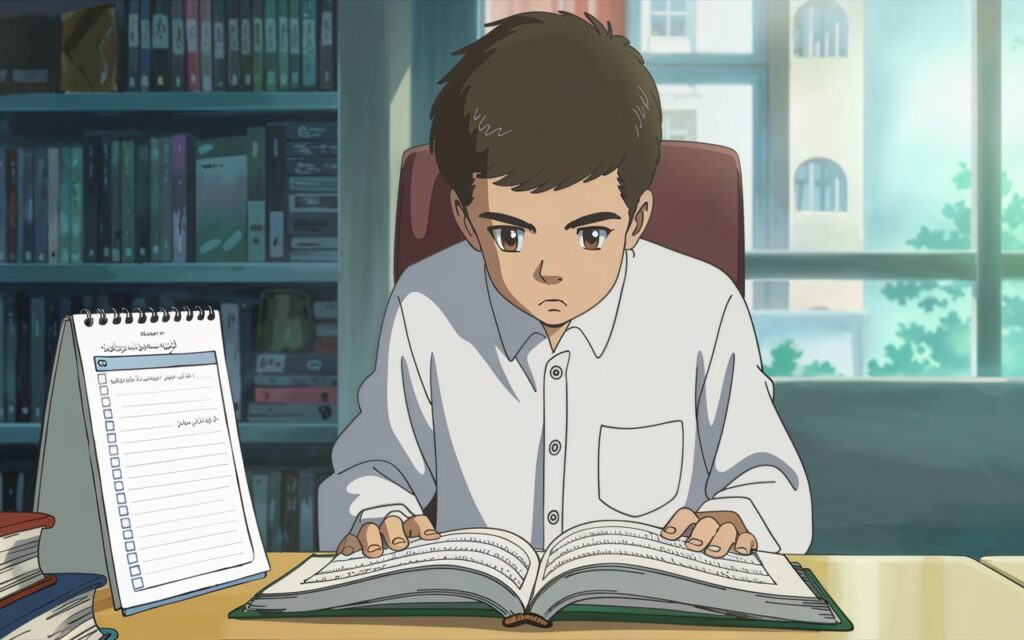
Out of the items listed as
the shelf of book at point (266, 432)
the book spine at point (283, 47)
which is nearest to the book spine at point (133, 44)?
the book spine at point (283, 47)

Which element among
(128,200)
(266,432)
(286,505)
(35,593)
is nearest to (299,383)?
(266,432)

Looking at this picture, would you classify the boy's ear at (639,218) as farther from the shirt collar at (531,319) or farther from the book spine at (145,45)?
the book spine at (145,45)

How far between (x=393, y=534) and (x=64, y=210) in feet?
4.45

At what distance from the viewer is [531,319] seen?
1306 millimetres

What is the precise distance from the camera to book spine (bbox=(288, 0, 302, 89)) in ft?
5.65

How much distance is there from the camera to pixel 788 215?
6.34 feet

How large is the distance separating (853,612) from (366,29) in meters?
1.51

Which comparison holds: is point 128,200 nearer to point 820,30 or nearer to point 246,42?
point 246,42

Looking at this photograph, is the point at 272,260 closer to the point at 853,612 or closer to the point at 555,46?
the point at 555,46

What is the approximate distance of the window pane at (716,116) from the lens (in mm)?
1933

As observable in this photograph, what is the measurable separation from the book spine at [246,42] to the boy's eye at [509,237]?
101 centimetres

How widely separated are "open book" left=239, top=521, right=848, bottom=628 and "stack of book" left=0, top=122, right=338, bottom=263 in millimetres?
1096

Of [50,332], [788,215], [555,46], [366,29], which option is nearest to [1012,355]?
[788,215]

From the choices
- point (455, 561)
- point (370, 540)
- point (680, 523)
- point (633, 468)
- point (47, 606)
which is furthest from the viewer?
point (633, 468)
